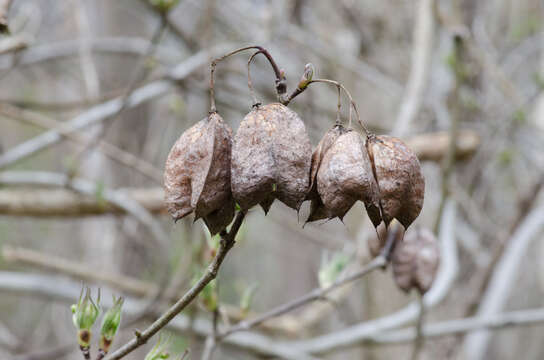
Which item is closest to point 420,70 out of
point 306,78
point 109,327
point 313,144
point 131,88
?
point 313,144

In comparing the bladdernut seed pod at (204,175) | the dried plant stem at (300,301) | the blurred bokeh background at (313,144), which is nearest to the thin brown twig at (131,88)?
the blurred bokeh background at (313,144)

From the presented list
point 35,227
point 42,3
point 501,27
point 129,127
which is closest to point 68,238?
point 35,227

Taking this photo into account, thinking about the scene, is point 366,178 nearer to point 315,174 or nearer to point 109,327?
point 315,174

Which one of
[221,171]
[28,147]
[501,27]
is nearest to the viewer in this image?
[221,171]

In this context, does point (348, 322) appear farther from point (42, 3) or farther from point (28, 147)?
point (42, 3)

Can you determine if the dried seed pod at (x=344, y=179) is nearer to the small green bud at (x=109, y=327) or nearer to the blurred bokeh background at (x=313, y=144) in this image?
the small green bud at (x=109, y=327)

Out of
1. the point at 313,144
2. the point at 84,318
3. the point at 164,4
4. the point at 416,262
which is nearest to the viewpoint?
the point at 84,318
